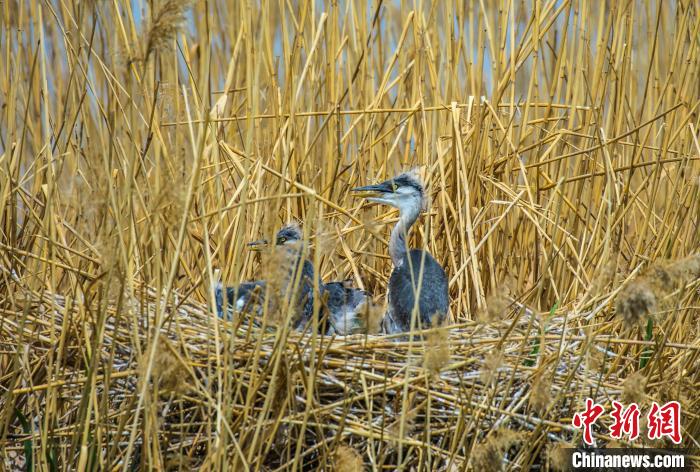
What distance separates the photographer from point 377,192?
382cm

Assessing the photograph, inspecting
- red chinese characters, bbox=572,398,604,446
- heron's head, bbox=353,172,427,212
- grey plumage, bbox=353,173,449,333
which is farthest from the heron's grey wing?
red chinese characters, bbox=572,398,604,446

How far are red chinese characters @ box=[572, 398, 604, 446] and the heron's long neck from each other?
127 centimetres

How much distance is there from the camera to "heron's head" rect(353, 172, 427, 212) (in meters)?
3.75

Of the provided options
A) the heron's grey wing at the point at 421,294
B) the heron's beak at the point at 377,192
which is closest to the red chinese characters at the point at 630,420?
the heron's grey wing at the point at 421,294

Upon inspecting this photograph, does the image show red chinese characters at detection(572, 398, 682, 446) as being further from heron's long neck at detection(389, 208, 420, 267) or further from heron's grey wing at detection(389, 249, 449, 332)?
heron's long neck at detection(389, 208, 420, 267)

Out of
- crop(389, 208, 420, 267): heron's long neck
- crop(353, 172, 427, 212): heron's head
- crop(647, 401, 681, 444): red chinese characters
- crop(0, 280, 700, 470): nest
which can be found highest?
crop(353, 172, 427, 212): heron's head

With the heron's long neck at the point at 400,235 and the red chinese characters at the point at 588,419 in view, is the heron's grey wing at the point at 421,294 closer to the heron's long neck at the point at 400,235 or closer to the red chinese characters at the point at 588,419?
the heron's long neck at the point at 400,235

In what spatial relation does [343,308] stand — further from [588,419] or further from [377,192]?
[588,419]

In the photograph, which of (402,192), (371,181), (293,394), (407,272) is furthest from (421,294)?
(293,394)

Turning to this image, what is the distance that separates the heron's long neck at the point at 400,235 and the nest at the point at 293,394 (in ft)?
2.40

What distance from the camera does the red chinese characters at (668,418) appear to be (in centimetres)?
262

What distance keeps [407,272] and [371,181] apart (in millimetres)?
642

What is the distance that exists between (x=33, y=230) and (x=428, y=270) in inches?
57.7

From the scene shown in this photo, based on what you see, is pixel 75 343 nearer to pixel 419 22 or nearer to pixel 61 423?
pixel 61 423
